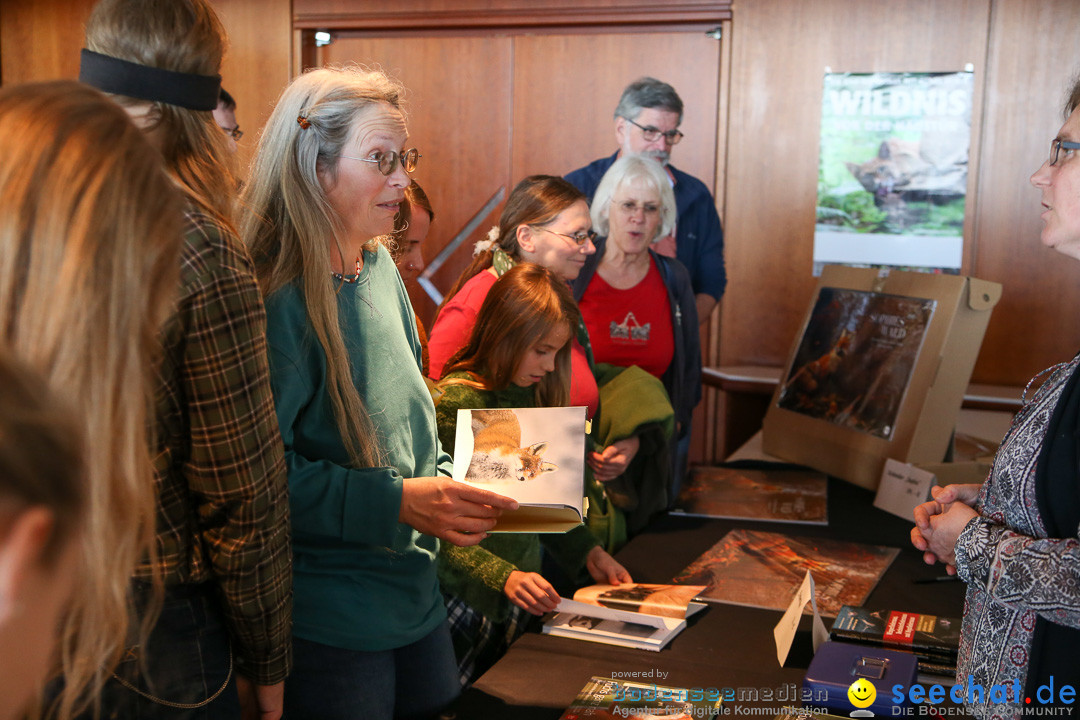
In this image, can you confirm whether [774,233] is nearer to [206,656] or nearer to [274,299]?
[274,299]

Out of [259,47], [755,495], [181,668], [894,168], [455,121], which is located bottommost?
[755,495]

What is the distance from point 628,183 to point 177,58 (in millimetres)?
2047

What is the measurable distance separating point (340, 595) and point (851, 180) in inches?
138

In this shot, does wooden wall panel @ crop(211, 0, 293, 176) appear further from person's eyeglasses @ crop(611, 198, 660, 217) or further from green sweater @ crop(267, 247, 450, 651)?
green sweater @ crop(267, 247, 450, 651)

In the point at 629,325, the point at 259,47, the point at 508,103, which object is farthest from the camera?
the point at 259,47

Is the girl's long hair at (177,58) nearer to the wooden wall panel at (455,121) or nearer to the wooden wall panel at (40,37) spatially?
the wooden wall panel at (455,121)

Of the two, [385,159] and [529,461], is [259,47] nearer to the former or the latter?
[385,159]

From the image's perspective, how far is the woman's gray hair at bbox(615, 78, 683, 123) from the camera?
3.76 metres

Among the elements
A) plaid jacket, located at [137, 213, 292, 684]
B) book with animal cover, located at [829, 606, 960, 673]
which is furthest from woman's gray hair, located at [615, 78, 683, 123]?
plaid jacket, located at [137, 213, 292, 684]

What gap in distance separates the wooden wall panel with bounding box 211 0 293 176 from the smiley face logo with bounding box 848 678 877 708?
424 cm

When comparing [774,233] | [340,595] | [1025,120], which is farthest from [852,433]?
[1025,120]

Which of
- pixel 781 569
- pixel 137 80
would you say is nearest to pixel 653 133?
pixel 781 569

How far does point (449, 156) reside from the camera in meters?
4.59

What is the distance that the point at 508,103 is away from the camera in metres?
4.50
